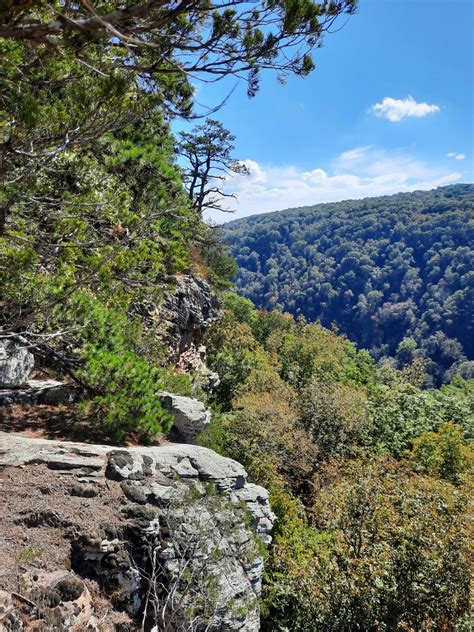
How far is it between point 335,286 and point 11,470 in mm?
132125

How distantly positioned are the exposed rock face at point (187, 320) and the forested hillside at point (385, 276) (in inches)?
3141

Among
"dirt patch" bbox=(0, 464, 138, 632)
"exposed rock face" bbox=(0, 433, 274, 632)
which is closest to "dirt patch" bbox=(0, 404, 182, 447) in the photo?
"exposed rock face" bbox=(0, 433, 274, 632)

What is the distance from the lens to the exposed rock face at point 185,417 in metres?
8.45

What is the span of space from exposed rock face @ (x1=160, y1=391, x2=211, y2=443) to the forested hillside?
286 feet

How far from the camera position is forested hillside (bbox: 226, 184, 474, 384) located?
339ft

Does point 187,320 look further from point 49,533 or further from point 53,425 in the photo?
point 49,533

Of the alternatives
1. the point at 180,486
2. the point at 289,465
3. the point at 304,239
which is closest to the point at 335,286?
the point at 304,239

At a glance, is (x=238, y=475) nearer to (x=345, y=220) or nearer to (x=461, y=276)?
(x=461, y=276)

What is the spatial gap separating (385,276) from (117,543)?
132 m

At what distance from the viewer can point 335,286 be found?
132m

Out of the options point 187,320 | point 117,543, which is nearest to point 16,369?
point 117,543

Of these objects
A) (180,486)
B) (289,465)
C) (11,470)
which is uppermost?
(11,470)

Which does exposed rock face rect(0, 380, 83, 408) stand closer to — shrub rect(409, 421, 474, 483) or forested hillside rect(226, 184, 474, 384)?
shrub rect(409, 421, 474, 483)

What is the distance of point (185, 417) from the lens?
8422 millimetres
